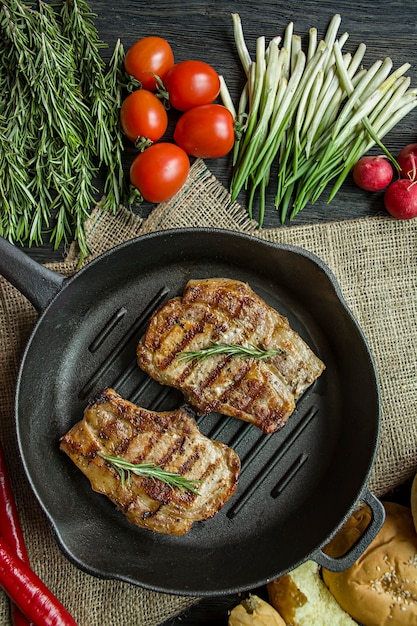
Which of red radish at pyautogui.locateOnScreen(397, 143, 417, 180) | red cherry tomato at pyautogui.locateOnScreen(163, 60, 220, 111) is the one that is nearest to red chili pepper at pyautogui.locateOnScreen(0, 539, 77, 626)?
red cherry tomato at pyautogui.locateOnScreen(163, 60, 220, 111)

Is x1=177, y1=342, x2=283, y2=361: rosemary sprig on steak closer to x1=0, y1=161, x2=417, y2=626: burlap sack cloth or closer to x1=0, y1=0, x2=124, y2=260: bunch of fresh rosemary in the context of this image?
x1=0, y1=161, x2=417, y2=626: burlap sack cloth

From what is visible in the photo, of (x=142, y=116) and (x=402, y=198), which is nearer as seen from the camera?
(x=142, y=116)

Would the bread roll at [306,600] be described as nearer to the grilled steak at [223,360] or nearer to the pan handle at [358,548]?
the pan handle at [358,548]

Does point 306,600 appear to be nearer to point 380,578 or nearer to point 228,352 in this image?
point 380,578

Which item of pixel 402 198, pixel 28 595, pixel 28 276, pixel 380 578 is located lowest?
pixel 28 595

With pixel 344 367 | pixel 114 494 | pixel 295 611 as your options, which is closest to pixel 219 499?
pixel 114 494

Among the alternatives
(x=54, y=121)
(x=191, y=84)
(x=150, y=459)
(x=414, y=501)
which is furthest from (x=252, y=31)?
(x=414, y=501)
